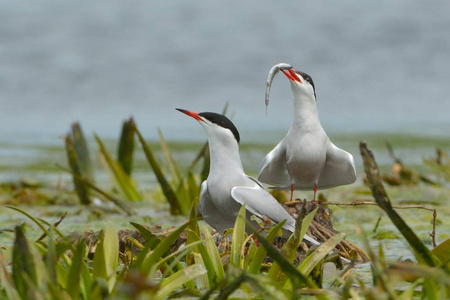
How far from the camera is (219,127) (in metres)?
3.62

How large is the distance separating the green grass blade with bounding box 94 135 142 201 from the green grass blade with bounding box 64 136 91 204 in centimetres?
23

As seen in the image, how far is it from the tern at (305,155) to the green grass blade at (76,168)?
2668 millimetres

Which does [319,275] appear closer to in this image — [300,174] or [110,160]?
[300,174]

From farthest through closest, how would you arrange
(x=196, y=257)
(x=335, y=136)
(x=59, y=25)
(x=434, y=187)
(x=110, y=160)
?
(x=59, y=25), (x=335, y=136), (x=434, y=187), (x=110, y=160), (x=196, y=257)

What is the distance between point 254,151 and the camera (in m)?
12.9

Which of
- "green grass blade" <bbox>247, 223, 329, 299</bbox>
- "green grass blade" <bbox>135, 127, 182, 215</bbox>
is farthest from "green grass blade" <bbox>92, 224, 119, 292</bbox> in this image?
"green grass blade" <bbox>135, 127, 182, 215</bbox>

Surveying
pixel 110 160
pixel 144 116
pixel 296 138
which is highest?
pixel 296 138

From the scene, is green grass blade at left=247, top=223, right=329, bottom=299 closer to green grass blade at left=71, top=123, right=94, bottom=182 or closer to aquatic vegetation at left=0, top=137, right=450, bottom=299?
aquatic vegetation at left=0, top=137, right=450, bottom=299

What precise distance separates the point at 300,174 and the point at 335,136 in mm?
11503

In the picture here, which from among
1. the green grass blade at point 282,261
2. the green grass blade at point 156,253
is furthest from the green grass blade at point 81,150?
the green grass blade at point 282,261

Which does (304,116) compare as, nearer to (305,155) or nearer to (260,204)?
(305,155)

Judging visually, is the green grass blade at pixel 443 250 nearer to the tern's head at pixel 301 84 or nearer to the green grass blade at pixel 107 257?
the green grass blade at pixel 107 257

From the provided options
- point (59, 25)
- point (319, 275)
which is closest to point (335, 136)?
point (319, 275)

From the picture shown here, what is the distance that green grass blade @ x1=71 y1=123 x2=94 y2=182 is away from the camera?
7.06 m
